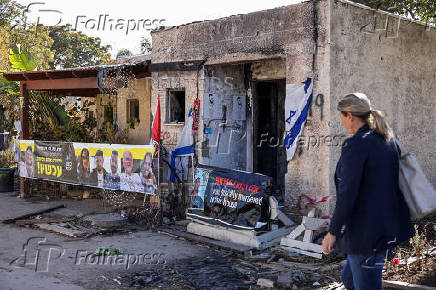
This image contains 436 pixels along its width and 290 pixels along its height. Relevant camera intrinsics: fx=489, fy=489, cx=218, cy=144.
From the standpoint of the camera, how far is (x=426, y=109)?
1127 centimetres

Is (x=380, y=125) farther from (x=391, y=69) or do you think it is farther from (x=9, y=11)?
(x=9, y=11)

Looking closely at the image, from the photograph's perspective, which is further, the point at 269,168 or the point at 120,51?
the point at 120,51

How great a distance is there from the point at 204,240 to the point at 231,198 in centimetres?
88

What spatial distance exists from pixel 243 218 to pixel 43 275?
11.1 ft

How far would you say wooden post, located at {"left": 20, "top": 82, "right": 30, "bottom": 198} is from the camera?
13.8m

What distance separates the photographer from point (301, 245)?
7797mm

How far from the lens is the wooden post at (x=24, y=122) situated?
13.8m

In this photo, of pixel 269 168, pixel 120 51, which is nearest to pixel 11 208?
pixel 269 168

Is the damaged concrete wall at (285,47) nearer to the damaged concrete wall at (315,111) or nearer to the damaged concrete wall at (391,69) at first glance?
the damaged concrete wall at (315,111)

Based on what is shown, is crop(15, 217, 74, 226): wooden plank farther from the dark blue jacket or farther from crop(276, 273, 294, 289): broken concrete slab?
the dark blue jacket

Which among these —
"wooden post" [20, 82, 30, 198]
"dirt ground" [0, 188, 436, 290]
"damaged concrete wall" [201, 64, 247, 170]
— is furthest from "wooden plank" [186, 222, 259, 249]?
"wooden post" [20, 82, 30, 198]

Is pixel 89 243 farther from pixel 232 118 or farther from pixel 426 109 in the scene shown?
pixel 426 109

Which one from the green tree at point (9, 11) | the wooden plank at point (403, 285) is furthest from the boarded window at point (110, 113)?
the green tree at point (9, 11)

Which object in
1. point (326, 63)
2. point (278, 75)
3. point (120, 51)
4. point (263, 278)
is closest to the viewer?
point (263, 278)
